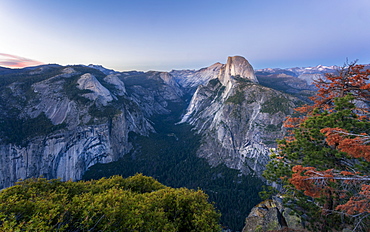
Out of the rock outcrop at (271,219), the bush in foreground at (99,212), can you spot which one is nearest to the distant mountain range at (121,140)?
the rock outcrop at (271,219)

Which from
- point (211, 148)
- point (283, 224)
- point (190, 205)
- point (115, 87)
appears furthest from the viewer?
point (115, 87)

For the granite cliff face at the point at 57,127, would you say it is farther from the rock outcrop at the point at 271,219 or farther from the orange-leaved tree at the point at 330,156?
the orange-leaved tree at the point at 330,156

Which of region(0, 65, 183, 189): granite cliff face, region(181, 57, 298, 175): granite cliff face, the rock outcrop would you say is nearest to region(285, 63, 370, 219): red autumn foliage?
the rock outcrop

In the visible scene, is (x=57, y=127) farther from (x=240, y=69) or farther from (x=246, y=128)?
(x=240, y=69)

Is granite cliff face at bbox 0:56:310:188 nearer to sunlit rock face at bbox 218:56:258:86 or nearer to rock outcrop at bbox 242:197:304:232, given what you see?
sunlit rock face at bbox 218:56:258:86

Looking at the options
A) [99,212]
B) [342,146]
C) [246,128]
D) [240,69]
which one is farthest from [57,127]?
[240,69]

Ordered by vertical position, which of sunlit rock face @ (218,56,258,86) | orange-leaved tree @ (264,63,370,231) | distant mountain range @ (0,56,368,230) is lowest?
distant mountain range @ (0,56,368,230)

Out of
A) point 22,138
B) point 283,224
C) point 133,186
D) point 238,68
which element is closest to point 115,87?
point 22,138

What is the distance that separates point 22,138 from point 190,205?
387 feet

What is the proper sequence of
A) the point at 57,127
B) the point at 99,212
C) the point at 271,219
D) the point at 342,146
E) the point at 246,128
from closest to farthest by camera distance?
the point at 99,212
the point at 342,146
the point at 271,219
the point at 57,127
the point at 246,128

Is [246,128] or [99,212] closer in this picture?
[99,212]

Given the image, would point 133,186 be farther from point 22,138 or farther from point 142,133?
point 142,133

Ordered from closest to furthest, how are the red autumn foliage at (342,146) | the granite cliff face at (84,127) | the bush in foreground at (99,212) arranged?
the bush in foreground at (99,212)
the red autumn foliage at (342,146)
the granite cliff face at (84,127)

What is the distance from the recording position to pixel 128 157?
428 ft
